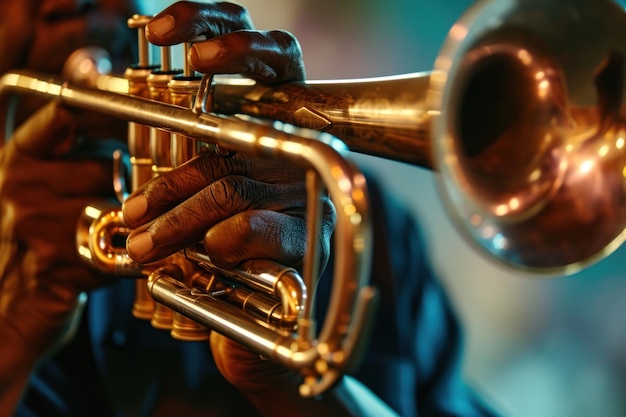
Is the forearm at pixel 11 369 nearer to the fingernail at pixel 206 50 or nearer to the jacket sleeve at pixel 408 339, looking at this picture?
the jacket sleeve at pixel 408 339

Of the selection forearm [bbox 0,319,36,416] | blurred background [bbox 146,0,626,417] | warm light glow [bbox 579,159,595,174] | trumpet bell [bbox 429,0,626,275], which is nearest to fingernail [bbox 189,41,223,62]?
trumpet bell [bbox 429,0,626,275]

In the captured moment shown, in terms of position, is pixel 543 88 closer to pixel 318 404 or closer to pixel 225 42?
pixel 225 42

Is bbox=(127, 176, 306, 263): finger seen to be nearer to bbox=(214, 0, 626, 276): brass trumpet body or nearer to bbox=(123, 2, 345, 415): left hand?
bbox=(123, 2, 345, 415): left hand

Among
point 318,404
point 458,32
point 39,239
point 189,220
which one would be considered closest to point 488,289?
point 318,404

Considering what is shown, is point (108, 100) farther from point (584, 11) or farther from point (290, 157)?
point (584, 11)

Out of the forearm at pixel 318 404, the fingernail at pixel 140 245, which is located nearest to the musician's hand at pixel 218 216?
the fingernail at pixel 140 245

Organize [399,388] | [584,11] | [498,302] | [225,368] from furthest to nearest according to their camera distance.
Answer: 1. [498,302]
2. [399,388]
3. [225,368]
4. [584,11]

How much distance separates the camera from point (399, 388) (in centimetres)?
133

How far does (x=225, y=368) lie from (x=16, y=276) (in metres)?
0.48

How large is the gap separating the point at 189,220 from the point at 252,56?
0.18m

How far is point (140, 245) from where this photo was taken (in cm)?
78

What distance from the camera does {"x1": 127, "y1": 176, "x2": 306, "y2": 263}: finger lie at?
777 mm

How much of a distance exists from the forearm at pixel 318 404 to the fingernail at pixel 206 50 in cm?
42

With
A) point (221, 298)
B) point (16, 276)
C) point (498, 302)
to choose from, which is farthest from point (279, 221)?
point (498, 302)
